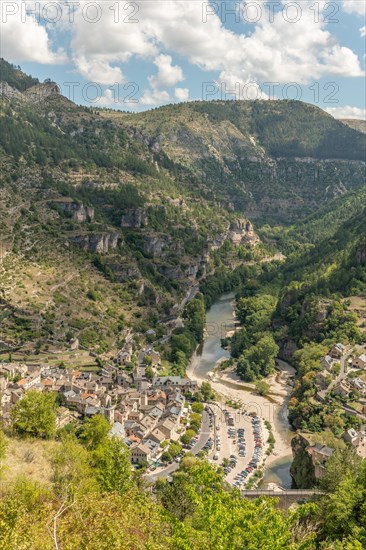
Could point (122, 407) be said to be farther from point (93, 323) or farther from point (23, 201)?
point (23, 201)

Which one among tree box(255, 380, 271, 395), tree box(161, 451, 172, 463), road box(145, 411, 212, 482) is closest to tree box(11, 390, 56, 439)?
road box(145, 411, 212, 482)

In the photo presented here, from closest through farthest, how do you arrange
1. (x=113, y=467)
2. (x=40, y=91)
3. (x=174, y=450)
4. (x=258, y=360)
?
(x=113, y=467) < (x=174, y=450) < (x=258, y=360) < (x=40, y=91)

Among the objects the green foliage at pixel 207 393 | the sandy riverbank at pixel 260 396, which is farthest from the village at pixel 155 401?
the sandy riverbank at pixel 260 396

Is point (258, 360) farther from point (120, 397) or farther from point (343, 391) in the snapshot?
point (120, 397)

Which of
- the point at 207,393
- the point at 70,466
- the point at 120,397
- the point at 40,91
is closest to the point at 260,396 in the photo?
the point at 207,393

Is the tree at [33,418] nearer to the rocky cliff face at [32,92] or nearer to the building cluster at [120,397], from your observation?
the building cluster at [120,397]

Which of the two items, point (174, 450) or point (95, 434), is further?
point (174, 450)
